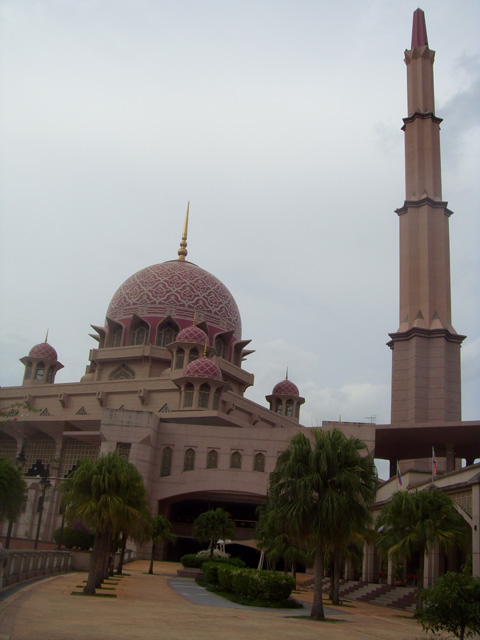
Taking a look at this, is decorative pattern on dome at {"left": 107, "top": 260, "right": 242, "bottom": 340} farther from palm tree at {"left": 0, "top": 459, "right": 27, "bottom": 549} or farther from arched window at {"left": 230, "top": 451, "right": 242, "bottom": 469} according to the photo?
palm tree at {"left": 0, "top": 459, "right": 27, "bottom": 549}

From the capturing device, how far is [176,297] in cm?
5181

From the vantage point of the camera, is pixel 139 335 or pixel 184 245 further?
pixel 184 245

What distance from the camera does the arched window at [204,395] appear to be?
144ft

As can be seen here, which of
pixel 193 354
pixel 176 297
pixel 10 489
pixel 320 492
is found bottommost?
pixel 320 492

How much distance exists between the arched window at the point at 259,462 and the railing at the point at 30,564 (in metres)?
14.5

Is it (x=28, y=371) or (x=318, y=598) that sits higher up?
(x=28, y=371)

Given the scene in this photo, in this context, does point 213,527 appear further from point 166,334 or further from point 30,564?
point 166,334

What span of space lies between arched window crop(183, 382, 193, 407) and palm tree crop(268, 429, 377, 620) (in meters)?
25.4

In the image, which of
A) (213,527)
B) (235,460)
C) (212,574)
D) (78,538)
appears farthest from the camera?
(235,460)

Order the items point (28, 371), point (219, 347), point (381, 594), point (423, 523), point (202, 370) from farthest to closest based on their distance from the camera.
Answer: point (28, 371) → point (219, 347) → point (202, 370) → point (381, 594) → point (423, 523)

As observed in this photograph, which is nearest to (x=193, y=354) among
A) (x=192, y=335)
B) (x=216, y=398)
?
(x=192, y=335)

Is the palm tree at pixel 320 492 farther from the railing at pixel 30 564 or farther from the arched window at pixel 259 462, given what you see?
the arched window at pixel 259 462

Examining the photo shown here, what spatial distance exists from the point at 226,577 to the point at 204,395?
72.1 feet

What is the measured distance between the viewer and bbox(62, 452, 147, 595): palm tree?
18562 mm
